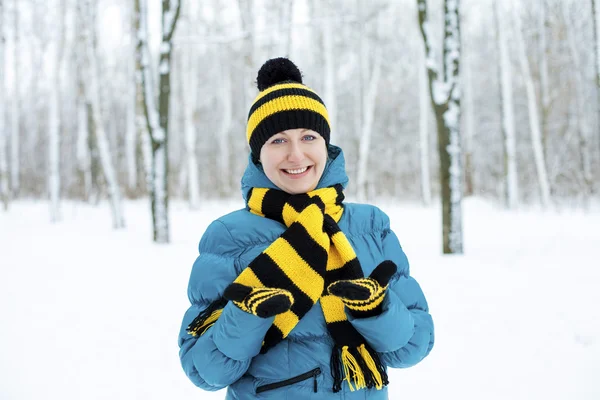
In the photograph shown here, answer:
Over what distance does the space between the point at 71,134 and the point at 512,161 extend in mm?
24048

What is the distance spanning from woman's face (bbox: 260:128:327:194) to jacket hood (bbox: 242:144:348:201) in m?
0.03

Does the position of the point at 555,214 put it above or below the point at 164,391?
above

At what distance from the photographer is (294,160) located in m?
1.49

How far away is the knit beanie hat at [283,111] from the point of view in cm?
152

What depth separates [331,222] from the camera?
4.83 ft

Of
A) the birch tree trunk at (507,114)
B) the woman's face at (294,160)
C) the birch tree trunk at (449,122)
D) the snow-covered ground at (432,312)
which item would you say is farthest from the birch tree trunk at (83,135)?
the woman's face at (294,160)

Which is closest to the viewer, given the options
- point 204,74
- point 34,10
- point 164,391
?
point 164,391

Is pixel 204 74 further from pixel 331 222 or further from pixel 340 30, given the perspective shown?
pixel 331 222

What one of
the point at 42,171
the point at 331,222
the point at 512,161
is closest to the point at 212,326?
the point at 331,222

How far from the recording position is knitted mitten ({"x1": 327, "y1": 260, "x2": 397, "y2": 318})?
1.23 m

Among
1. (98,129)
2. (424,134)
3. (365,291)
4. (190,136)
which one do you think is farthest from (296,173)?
(424,134)

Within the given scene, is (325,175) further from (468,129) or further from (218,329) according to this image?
(468,129)

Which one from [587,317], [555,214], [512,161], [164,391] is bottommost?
[164,391]

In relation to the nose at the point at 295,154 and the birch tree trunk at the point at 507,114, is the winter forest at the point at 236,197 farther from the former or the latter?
the nose at the point at 295,154
